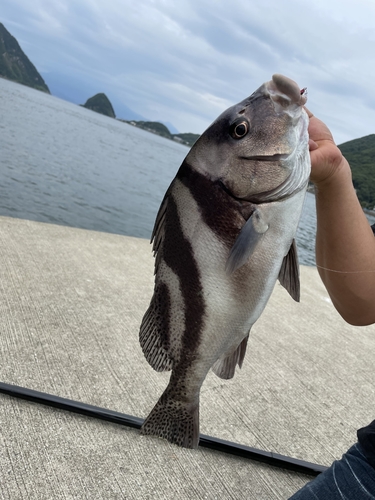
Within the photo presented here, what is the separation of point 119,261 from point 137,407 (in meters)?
2.76

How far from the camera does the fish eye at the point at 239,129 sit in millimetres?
1392

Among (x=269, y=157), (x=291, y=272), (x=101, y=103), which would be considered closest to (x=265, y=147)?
(x=269, y=157)

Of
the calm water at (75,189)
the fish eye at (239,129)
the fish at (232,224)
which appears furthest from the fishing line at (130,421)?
the calm water at (75,189)

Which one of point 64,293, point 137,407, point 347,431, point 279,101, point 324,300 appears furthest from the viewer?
point 324,300

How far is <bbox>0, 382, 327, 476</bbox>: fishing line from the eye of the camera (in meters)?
2.75

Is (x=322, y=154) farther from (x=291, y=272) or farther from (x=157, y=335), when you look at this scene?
(x=157, y=335)

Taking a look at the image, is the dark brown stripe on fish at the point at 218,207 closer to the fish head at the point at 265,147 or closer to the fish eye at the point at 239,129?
the fish head at the point at 265,147

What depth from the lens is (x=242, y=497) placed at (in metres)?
2.55

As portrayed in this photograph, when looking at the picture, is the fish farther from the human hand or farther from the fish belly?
the human hand

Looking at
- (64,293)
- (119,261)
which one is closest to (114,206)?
(119,261)

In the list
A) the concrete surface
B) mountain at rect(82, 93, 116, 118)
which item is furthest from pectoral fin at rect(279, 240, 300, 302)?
mountain at rect(82, 93, 116, 118)

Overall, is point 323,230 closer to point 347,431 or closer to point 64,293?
point 347,431

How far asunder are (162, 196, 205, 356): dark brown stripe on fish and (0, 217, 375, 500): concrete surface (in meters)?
1.40

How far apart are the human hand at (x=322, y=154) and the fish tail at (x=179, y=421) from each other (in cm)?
99
